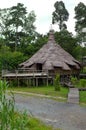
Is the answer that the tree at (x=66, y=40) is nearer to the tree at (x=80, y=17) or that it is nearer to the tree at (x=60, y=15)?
the tree at (x=80, y=17)

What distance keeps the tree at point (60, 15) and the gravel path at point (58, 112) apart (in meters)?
40.6

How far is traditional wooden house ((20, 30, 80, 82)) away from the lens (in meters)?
33.0

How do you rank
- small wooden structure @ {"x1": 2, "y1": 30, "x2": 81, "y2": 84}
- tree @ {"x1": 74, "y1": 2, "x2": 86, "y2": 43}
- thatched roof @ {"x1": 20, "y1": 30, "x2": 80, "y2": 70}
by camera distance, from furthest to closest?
tree @ {"x1": 74, "y1": 2, "x2": 86, "y2": 43} < thatched roof @ {"x1": 20, "y1": 30, "x2": 80, "y2": 70} < small wooden structure @ {"x1": 2, "y1": 30, "x2": 81, "y2": 84}

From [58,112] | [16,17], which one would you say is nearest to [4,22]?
[16,17]

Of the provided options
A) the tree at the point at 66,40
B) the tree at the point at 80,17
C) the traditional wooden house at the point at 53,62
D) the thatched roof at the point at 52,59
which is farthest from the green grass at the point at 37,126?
the tree at the point at 80,17

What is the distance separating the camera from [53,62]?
33.3 metres

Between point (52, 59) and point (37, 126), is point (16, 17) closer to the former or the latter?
point (52, 59)

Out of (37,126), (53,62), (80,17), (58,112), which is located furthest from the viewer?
(80,17)

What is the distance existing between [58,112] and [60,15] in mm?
46185

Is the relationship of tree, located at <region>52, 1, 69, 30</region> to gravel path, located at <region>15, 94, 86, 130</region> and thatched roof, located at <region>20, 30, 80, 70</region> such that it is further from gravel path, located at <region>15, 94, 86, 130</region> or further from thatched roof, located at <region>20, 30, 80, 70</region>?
gravel path, located at <region>15, 94, 86, 130</region>

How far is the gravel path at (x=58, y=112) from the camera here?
516 inches

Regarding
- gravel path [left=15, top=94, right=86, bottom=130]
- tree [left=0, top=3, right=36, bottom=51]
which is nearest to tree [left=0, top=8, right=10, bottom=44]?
tree [left=0, top=3, right=36, bottom=51]

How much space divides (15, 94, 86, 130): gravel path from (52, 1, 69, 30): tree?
40640mm

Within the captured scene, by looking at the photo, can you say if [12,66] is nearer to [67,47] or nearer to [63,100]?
[67,47]
